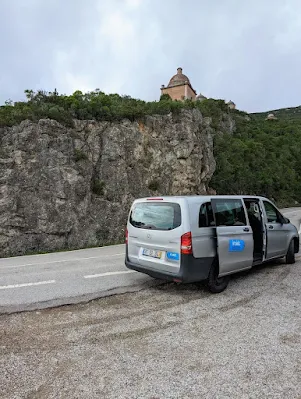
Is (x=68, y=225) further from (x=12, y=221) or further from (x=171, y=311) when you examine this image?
(x=171, y=311)

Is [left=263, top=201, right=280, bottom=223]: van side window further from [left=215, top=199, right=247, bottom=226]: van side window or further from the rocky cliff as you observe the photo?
the rocky cliff

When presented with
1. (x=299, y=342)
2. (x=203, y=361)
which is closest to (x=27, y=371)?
(x=203, y=361)

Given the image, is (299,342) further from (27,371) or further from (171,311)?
(27,371)

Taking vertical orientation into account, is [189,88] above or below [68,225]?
above

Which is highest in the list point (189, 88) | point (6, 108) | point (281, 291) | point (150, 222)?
point (189, 88)

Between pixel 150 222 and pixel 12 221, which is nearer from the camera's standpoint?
pixel 150 222

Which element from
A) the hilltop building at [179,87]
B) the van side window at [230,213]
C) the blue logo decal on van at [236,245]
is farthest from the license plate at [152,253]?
the hilltop building at [179,87]

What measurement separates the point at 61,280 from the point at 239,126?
51.2 m

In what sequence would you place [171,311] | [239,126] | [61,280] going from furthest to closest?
1. [239,126]
2. [61,280]
3. [171,311]

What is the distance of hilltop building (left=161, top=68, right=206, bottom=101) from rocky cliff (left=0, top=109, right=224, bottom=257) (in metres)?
39.0

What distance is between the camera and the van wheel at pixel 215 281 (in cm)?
512

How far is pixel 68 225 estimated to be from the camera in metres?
13.6

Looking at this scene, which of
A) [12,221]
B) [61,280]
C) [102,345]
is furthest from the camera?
[12,221]

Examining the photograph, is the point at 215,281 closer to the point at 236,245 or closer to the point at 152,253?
the point at 236,245
